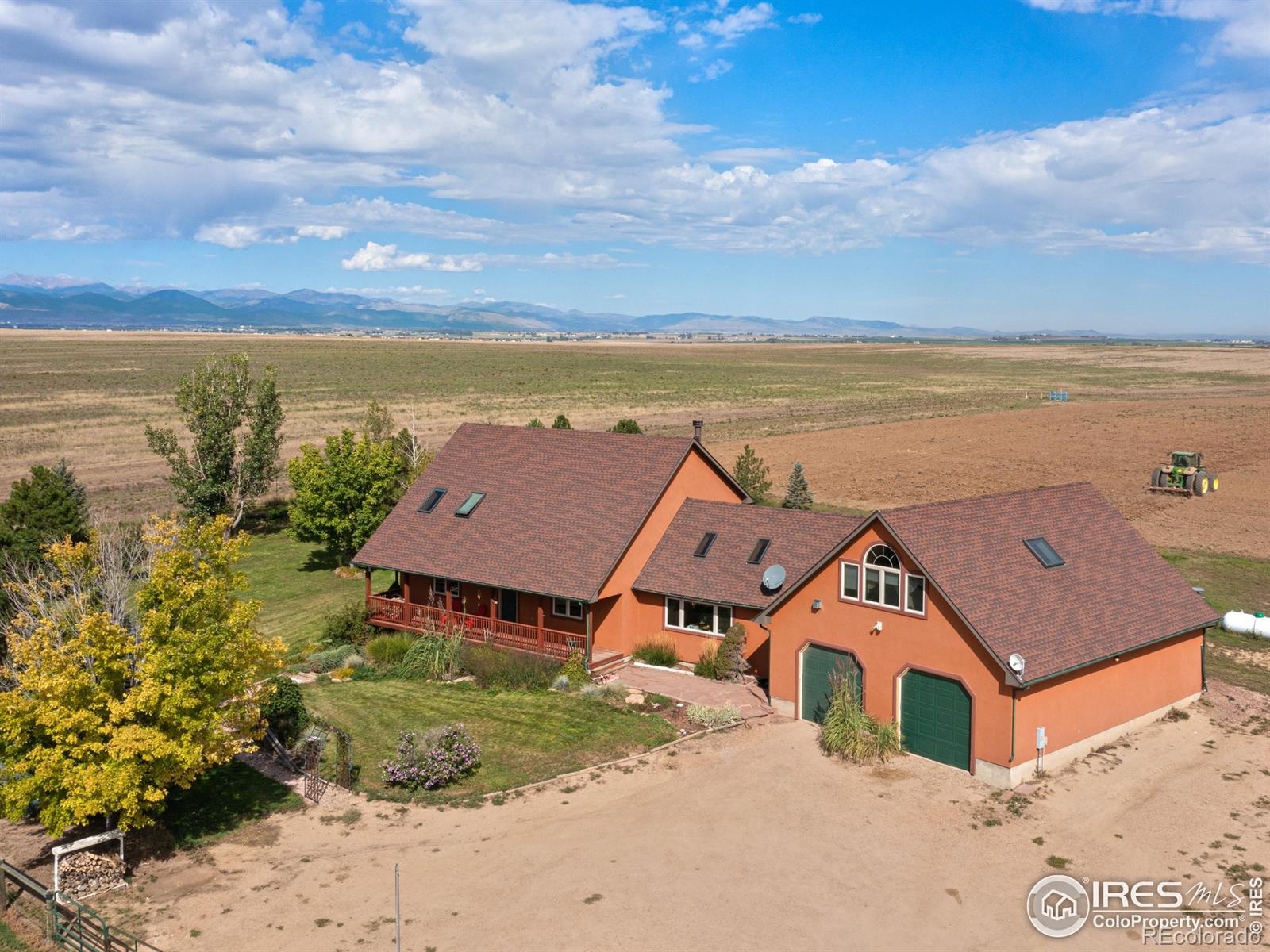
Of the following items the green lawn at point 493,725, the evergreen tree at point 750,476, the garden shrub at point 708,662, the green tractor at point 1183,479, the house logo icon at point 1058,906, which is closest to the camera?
the house logo icon at point 1058,906

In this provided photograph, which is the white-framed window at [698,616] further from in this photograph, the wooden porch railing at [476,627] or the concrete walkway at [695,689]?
the wooden porch railing at [476,627]

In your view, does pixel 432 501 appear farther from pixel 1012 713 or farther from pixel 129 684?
pixel 1012 713

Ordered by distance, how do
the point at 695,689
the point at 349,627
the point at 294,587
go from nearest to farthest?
1. the point at 695,689
2. the point at 349,627
3. the point at 294,587

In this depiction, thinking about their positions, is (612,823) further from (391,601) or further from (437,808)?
(391,601)

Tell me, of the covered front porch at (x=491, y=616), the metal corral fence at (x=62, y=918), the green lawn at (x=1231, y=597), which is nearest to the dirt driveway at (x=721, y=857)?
the metal corral fence at (x=62, y=918)

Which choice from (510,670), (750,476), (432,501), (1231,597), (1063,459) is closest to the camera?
(510,670)

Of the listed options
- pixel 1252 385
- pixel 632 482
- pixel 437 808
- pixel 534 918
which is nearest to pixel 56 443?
pixel 632 482

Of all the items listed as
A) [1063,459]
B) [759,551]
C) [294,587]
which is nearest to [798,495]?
[759,551]

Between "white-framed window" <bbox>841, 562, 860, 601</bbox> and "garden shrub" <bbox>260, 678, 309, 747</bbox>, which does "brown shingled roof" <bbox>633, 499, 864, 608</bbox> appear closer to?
"white-framed window" <bbox>841, 562, 860, 601</bbox>
